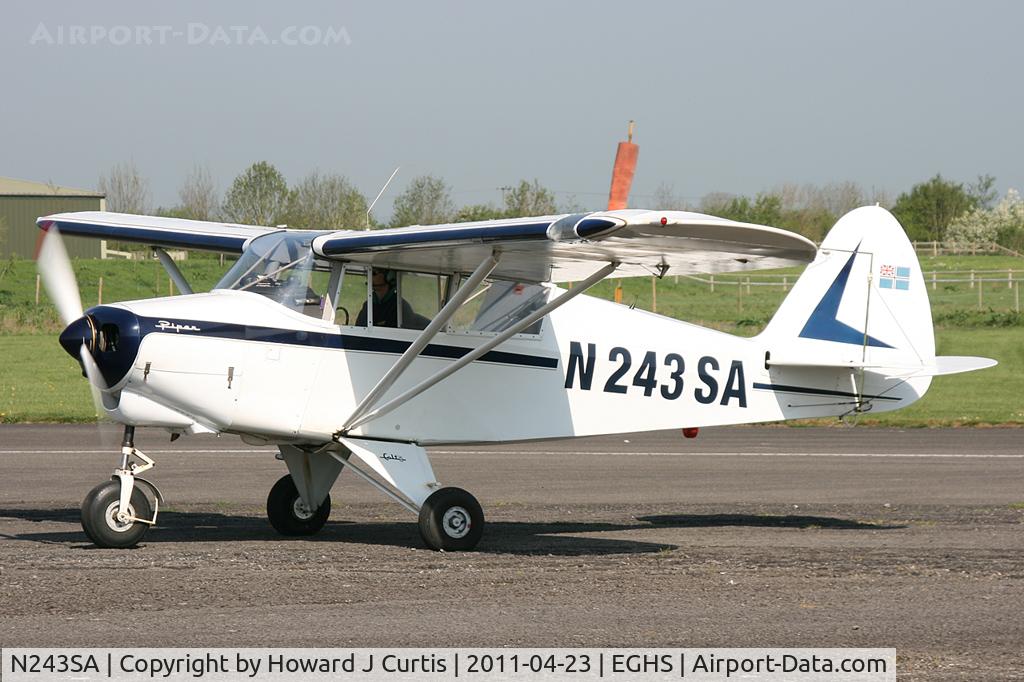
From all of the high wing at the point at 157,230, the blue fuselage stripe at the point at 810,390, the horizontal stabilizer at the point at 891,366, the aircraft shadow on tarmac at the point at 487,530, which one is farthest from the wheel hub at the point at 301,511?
the horizontal stabilizer at the point at 891,366

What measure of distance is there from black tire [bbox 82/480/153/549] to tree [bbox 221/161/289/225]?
42.8 metres

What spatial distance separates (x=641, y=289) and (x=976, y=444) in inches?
1101

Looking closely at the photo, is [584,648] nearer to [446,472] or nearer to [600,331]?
[600,331]

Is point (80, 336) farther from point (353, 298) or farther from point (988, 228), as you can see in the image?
point (988, 228)

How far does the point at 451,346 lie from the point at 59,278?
3.31 meters

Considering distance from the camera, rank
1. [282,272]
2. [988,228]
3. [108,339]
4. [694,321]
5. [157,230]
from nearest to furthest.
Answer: [108,339] → [282,272] → [157,230] → [694,321] → [988,228]

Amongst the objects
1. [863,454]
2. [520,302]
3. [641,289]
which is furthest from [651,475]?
[641,289]

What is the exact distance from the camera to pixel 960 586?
880cm

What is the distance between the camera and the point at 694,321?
1543 inches

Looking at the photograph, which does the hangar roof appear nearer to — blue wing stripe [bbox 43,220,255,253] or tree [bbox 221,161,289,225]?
tree [bbox 221,161,289,225]

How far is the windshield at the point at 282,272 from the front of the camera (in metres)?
10.4

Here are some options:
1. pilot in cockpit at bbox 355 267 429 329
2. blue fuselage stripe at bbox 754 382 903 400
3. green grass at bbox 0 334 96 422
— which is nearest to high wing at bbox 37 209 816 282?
pilot in cockpit at bbox 355 267 429 329

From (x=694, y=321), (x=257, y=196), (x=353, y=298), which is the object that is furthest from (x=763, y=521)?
(x=257, y=196)

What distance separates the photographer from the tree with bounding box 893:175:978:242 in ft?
297
